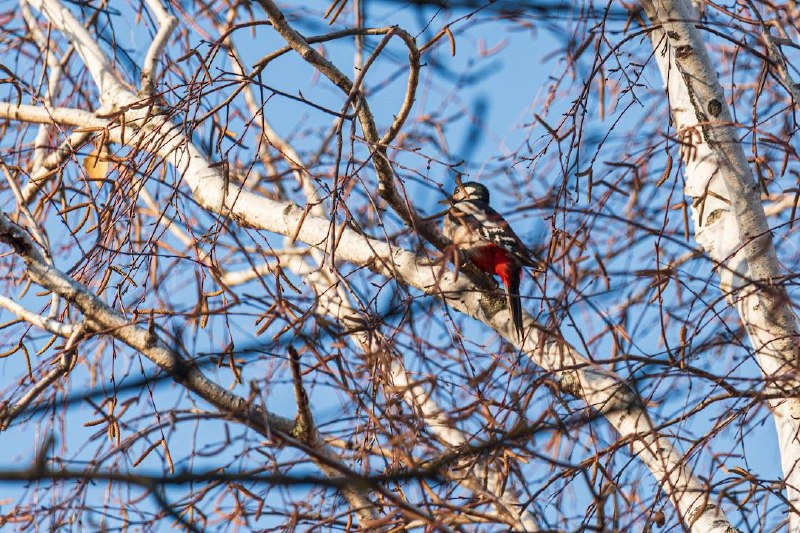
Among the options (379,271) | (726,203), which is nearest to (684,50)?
(726,203)

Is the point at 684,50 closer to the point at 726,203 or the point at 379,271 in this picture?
the point at 726,203

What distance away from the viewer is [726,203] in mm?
3074

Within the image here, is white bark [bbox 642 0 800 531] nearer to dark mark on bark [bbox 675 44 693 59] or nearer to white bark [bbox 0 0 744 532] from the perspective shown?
dark mark on bark [bbox 675 44 693 59]

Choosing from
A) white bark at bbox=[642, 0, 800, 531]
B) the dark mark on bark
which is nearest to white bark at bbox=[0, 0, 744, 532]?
white bark at bbox=[642, 0, 800, 531]

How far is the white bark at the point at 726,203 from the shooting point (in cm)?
286

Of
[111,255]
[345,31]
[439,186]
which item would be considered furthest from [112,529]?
[345,31]

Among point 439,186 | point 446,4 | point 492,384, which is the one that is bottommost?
point 446,4

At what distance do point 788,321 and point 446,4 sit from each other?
2.14 m

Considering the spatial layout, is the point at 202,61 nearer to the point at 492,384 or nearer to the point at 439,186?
the point at 439,186

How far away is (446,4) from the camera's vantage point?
1.16 m

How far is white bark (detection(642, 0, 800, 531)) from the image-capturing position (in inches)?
112

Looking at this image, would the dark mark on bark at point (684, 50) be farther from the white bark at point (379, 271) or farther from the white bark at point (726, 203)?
the white bark at point (379, 271)

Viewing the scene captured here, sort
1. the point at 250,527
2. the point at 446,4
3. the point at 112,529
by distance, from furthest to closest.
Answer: the point at 250,527 → the point at 112,529 → the point at 446,4

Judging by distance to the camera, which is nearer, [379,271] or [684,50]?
[684,50]
